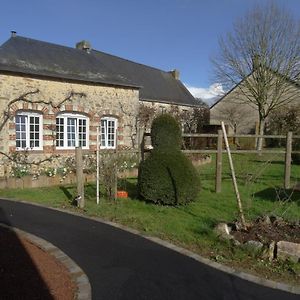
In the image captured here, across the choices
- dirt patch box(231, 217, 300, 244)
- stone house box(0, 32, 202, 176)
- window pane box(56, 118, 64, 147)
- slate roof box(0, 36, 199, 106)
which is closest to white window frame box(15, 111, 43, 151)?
stone house box(0, 32, 202, 176)

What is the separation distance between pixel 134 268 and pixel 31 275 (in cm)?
133

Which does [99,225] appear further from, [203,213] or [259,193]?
[259,193]

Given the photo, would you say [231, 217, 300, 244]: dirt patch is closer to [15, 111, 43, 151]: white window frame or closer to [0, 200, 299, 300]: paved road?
[0, 200, 299, 300]: paved road

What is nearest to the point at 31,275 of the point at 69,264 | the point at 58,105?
the point at 69,264

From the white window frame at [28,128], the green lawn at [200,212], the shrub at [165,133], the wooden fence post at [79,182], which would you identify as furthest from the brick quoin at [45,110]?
the shrub at [165,133]

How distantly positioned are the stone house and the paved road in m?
6.41

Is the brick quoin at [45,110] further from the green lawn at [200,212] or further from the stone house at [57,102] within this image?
the green lawn at [200,212]

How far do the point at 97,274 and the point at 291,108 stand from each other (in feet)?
96.1

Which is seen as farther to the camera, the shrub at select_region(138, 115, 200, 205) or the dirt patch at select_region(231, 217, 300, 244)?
the shrub at select_region(138, 115, 200, 205)

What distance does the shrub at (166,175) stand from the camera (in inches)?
363

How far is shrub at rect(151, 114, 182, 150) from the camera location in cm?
969

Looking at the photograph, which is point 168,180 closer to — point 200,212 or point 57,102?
point 200,212

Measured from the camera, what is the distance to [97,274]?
510 centimetres

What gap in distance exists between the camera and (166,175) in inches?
362
